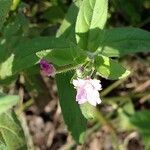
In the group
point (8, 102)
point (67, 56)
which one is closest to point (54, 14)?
point (67, 56)

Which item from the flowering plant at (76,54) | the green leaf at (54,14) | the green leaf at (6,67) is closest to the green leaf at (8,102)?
the flowering plant at (76,54)

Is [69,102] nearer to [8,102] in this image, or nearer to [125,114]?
[8,102]

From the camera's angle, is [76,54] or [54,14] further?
[54,14]

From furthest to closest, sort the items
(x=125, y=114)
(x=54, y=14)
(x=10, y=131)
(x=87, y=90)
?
(x=125, y=114)
(x=54, y=14)
(x=10, y=131)
(x=87, y=90)

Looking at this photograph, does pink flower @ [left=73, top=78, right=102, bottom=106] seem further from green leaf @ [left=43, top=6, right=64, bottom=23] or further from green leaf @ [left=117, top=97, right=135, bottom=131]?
green leaf @ [left=117, top=97, right=135, bottom=131]

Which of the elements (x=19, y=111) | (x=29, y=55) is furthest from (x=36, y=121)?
(x=29, y=55)

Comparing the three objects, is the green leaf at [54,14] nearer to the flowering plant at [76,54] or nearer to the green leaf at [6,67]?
the flowering plant at [76,54]
